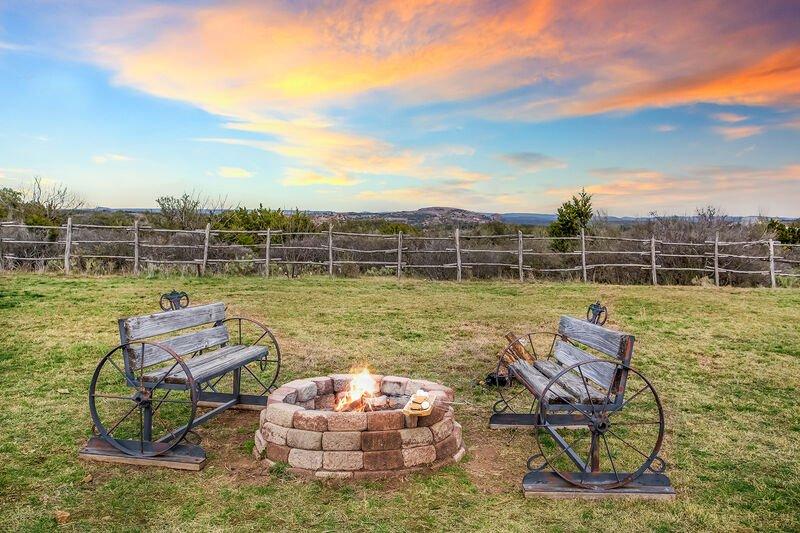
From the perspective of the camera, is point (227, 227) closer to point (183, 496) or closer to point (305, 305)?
point (305, 305)

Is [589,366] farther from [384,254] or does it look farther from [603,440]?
[384,254]

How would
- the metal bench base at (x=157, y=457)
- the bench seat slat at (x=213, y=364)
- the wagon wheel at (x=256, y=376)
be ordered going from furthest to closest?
the wagon wheel at (x=256, y=376) < the bench seat slat at (x=213, y=364) < the metal bench base at (x=157, y=457)

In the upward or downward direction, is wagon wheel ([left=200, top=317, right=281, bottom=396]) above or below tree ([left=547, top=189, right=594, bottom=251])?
below

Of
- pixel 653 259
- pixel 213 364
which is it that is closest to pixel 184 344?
pixel 213 364

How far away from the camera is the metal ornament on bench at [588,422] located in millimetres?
3877

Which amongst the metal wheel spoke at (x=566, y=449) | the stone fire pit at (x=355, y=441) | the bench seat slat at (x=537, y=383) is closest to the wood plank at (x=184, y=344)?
the stone fire pit at (x=355, y=441)

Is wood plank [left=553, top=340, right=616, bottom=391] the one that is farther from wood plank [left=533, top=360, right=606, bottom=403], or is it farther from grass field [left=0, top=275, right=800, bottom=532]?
grass field [left=0, top=275, right=800, bottom=532]

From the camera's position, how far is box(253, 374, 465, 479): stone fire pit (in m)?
3.98

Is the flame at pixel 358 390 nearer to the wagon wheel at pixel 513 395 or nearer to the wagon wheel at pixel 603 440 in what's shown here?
the wagon wheel at pixel 513 395

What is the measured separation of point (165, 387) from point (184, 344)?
26.5 inches

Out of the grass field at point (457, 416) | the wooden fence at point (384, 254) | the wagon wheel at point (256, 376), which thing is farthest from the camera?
the wooden fence at point (384, 254)

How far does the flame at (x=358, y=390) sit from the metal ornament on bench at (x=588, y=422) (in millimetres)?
1236

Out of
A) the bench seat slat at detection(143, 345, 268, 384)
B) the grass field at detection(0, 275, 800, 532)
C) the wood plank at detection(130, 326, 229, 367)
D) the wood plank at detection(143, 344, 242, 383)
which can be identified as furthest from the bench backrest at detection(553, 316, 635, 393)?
the wood plank at detection(130, 326, 229, 367)

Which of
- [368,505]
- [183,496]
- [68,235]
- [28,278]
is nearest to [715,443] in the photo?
[368,505]
